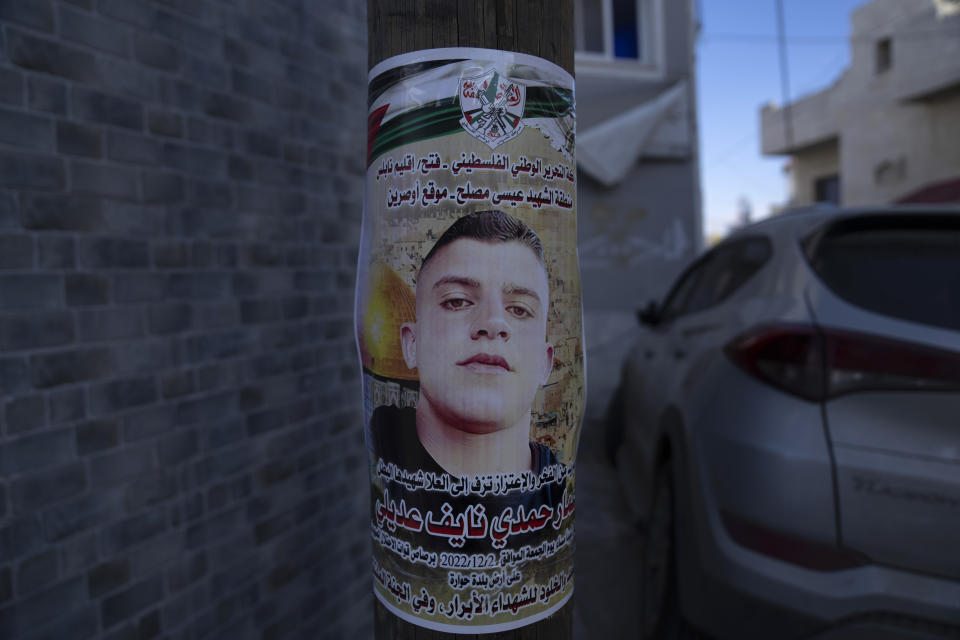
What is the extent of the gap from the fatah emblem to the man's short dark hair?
139 millimetres

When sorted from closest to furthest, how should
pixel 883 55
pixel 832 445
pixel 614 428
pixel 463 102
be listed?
pixel 463 102
pixel 832 445
pixel 614 428
pixel 883 55

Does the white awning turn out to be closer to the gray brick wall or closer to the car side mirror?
the car side mirror

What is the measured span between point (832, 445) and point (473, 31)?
5.77ft

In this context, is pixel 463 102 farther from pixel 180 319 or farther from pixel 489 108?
pixel 180 319

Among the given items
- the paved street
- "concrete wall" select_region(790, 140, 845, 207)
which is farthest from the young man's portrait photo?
"concrete wall" select_region(790, 140, 845, 207)

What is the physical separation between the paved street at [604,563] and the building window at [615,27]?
6.37 meters

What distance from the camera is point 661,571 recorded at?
3051 millimetres

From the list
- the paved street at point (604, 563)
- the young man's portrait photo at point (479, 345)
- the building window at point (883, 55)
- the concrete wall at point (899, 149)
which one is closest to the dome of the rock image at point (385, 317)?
the young man's portrait photo at point (479, 345)

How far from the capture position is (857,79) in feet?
61.9

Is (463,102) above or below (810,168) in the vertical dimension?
below

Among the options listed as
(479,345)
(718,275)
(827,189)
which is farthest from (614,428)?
(827,189)

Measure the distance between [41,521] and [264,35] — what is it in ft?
6.55

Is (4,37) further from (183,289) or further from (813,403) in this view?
(813,403)

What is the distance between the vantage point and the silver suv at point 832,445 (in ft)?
6.86
